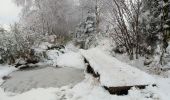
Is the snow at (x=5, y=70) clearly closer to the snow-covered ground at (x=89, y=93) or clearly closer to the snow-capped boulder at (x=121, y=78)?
the snow-covered ground at (x=89, y=93)

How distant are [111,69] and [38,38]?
6.99 m

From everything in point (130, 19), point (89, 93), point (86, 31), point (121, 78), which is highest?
point (130, 19)

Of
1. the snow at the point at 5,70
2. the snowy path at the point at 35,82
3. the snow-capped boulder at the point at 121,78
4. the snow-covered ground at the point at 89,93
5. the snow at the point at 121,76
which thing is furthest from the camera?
the snow at the point at 5,70

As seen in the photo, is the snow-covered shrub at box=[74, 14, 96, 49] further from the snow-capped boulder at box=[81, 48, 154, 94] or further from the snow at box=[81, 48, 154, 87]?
the snow-capped boulder at box=[81, 48, 154, 94]

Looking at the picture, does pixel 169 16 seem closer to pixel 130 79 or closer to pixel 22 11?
pixel 130 79

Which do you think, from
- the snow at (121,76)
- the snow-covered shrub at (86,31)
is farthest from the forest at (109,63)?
the snow-covered shrub at (86,31)

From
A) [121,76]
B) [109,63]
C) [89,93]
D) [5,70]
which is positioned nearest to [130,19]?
[109,63]

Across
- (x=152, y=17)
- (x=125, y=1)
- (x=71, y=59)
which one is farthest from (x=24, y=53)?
(x=152, y=17)

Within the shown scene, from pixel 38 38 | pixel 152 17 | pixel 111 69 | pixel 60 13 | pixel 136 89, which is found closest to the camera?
pixel 136 89

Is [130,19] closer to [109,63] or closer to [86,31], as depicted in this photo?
[109,63]

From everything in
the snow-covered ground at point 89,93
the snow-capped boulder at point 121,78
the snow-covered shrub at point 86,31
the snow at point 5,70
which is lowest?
the snow at point 5,70

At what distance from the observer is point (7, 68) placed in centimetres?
950

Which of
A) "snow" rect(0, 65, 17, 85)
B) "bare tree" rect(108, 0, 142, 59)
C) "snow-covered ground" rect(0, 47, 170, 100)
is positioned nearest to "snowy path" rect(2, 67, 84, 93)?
"snow-covered ground" rect(0, 47, 170, 100)

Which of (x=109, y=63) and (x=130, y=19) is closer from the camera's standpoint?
(x=109, y=63)
